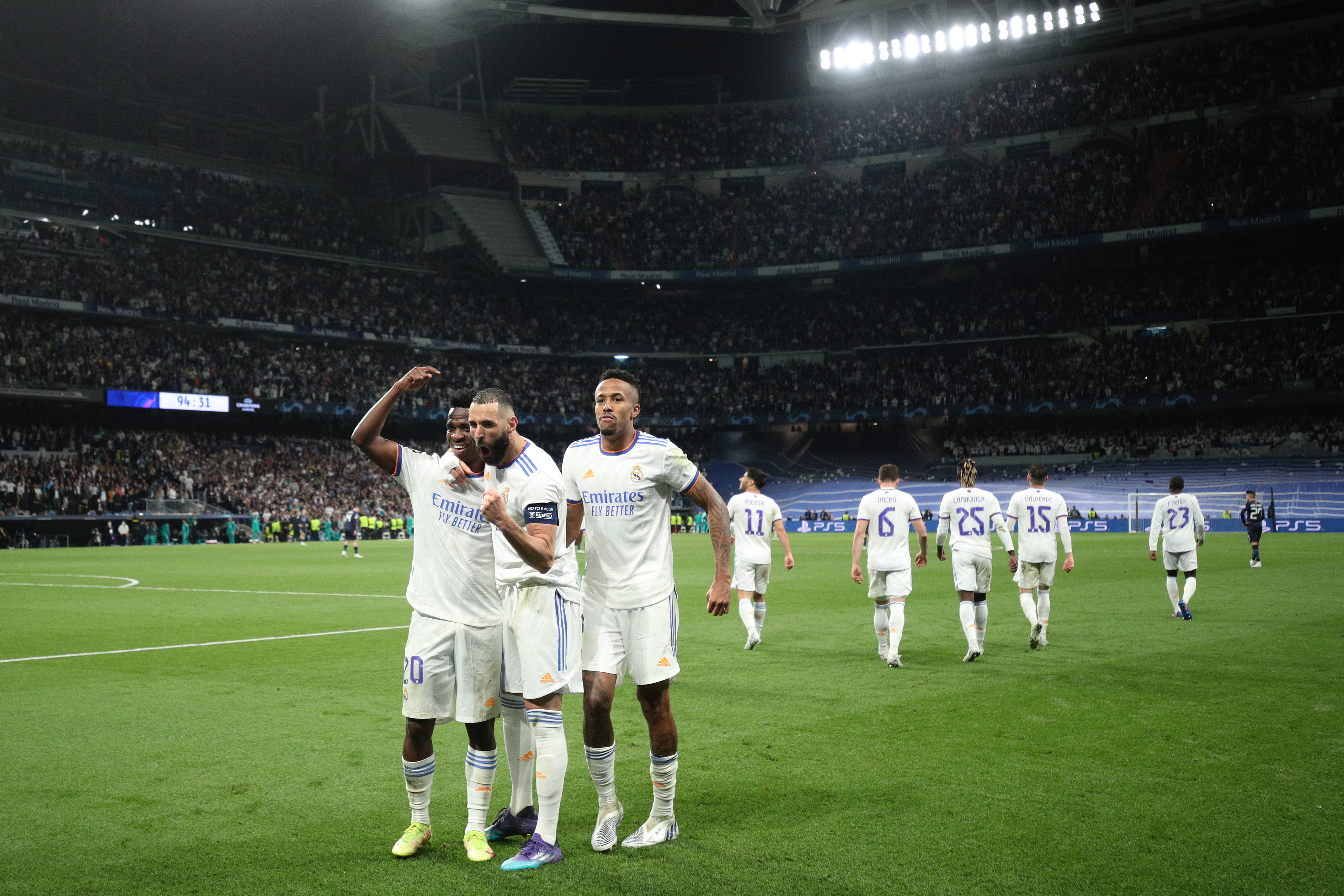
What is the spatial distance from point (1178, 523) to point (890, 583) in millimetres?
6923

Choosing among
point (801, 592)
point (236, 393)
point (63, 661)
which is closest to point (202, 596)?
point (63, 661)

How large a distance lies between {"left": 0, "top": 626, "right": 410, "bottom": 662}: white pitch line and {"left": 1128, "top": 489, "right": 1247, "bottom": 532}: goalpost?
4572cm

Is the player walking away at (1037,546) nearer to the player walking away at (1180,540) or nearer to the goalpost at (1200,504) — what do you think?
the player walking away at (1180,540)

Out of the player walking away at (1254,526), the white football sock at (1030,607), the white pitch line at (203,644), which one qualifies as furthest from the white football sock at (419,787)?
the player walking away at (1254,526)

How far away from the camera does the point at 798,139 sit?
→ 72.4m

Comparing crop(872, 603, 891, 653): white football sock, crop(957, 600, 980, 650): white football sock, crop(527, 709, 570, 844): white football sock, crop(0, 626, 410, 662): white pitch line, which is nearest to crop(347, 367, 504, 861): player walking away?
crop(527, 709, 570, 844): white football sock

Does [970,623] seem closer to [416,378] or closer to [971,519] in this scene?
[971,519]

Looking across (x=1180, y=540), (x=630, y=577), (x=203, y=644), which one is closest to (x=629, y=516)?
(x=630, y=577)

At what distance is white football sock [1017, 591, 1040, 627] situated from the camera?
13.4 m

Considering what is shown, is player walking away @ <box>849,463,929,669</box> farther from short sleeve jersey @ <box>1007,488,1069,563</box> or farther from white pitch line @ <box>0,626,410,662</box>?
white pitch line @ <box>0,626,410,662</box>

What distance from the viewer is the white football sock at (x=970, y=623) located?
12391 millimetres

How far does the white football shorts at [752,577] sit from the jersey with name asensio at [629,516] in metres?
7.90

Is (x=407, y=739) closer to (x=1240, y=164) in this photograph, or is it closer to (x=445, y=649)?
(x=445, y=649)

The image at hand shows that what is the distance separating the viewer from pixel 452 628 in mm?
5848
